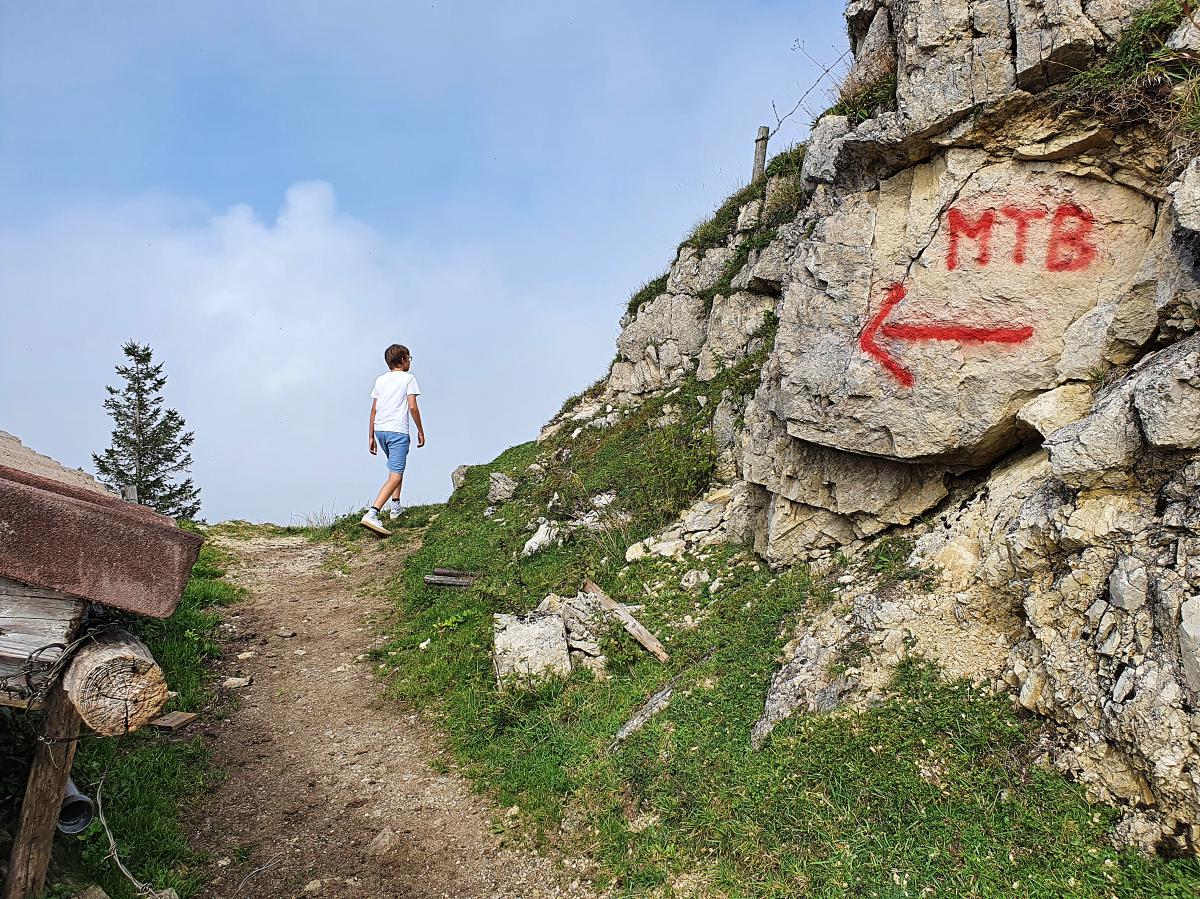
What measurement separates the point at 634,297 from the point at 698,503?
376 inches

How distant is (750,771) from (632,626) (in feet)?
8.04

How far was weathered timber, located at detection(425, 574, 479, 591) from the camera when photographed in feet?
33.4

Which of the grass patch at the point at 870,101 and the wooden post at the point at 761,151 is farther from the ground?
the wooden post at the point at 761,151

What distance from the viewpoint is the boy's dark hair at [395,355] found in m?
13.1

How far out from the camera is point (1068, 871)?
375 cm

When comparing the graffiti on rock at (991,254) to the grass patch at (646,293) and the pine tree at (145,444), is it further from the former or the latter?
the pine tree at (145,444)

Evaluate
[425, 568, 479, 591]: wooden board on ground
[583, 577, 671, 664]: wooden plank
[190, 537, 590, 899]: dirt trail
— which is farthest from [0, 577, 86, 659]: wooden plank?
[425, 568, 479, 591]: wooden board on ground

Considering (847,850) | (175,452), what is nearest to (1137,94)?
(847,850)

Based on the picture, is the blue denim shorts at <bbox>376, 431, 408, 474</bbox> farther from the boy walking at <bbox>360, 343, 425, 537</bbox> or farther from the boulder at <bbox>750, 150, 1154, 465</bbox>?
the boulder at <bbox>750, 150, 1154, 465</bbox>

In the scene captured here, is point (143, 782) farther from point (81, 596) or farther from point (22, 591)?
point (81, 596)

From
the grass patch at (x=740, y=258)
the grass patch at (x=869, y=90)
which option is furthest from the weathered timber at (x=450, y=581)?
the grass patch at (x=869, y=90)

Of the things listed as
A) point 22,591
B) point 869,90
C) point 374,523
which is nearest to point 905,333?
point 869,90

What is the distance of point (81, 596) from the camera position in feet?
10.7

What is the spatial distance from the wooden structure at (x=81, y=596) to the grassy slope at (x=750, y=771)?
3375mm
